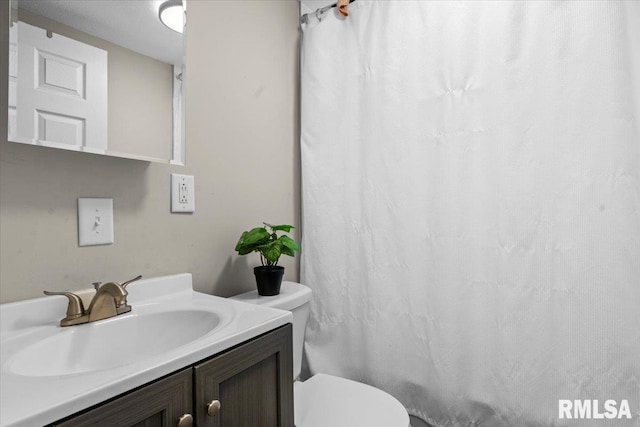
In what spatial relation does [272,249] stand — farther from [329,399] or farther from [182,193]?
[329,399]

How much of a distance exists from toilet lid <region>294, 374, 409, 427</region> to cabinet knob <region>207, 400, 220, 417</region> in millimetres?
511

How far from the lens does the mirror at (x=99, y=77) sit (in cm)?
84

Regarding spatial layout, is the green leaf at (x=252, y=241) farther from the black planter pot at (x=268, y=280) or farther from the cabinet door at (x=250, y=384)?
the cabinet door at (x=250, y=384)

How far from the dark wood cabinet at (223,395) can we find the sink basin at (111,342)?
155 mm

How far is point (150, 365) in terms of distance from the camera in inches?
22.8

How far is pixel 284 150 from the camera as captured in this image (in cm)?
166

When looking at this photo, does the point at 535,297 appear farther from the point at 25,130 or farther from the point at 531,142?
the point at 25,130

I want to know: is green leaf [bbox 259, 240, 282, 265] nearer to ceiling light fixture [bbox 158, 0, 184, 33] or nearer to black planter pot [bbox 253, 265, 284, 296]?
black planter pot [bbox 253, 265, 284, 296]

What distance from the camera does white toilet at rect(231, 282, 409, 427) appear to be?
3.50 ft

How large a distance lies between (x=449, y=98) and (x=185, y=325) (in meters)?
1.19

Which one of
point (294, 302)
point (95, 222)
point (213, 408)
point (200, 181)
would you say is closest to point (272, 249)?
point (294, 302)

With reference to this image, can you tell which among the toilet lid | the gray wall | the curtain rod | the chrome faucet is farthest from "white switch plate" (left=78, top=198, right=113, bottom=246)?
the curtain rod

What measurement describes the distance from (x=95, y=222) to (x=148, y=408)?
1.96 feet

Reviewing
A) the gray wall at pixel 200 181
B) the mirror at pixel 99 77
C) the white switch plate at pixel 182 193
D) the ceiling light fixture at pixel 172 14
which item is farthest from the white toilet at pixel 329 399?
Result: the ceiling light fixture at pixel 172 14
